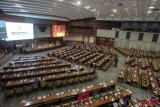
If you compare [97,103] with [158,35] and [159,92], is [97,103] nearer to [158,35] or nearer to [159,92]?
[159,92]

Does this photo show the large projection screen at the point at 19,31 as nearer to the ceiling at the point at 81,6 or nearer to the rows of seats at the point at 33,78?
the ceiling at the point at 81,6

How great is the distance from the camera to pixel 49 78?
10.9 m

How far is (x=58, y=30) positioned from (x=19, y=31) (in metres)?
10.3

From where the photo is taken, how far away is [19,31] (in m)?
20.4

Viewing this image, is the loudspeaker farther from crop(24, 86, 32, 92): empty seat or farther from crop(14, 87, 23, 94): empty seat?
crop(14, 87, 23, 94): empty seat

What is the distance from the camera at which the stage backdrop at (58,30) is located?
28.1 metres

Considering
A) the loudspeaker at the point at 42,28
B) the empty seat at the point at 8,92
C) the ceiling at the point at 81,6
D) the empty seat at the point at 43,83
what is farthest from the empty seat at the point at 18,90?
the loudspeaker at the point at 42,28

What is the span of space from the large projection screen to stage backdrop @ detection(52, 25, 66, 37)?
625 cm

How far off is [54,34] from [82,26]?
8285mm

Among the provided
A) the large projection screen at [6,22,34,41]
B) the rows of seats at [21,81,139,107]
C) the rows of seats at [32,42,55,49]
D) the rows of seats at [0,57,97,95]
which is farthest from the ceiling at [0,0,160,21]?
the rows of seats at [21,81,139,107]

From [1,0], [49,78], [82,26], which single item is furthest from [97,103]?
[82,26]

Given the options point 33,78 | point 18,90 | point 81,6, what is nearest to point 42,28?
point 81,6

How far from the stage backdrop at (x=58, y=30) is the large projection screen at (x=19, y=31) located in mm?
6253

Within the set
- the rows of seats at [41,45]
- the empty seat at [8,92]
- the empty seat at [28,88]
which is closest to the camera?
the empty seat at [8,92]
